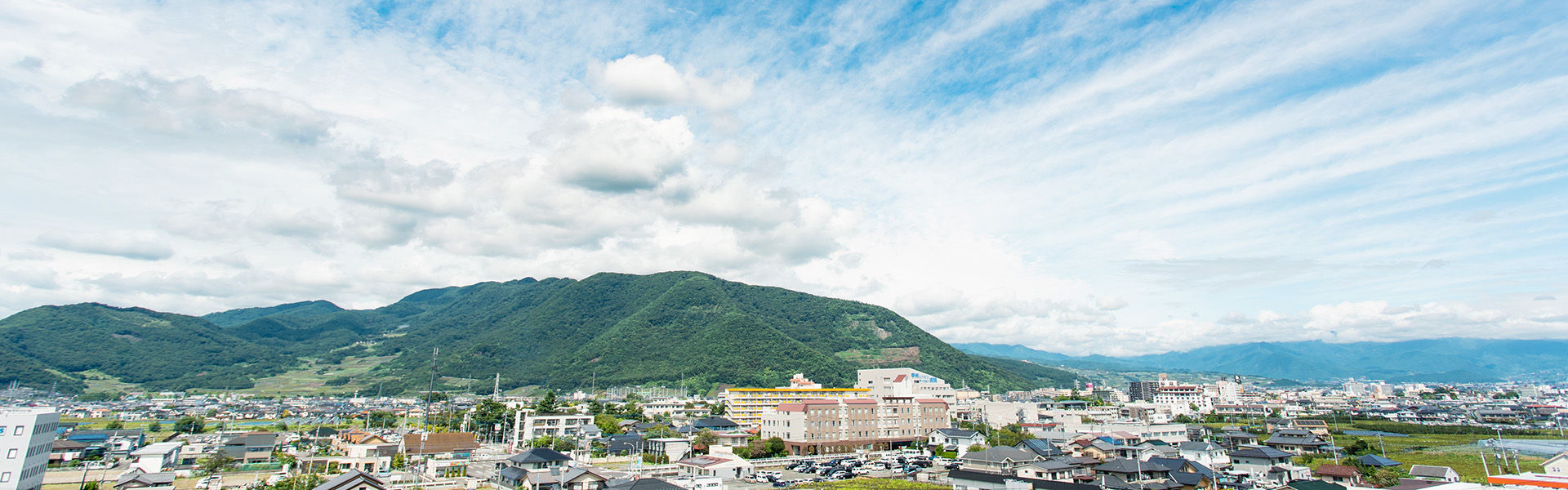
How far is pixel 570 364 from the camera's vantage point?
6230 inches

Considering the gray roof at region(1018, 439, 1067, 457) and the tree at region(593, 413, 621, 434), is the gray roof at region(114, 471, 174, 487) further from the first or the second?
the gray roof at region(1018, 439, 1067, 457)

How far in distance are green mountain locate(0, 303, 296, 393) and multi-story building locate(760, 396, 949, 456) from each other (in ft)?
517

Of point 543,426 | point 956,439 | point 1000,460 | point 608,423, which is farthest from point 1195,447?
point 543,426

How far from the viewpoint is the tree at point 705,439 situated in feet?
181

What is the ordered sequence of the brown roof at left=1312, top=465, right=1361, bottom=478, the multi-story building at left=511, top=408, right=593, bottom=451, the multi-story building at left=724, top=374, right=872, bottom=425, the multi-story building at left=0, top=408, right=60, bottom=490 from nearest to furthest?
the multi-story building at left=0, top=408, right=60, bottom=490 → the brown roof at left=1312, top=465, right=1361, bottom=478 → the multi-story building at left=511, top=408, right=593, bottom=451 → the multi-story building at left=724, top=374, right=872, bottom=425

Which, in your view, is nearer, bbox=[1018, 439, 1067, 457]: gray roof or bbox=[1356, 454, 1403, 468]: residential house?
bbox=[1356, 454, 1403, 468]: residential house

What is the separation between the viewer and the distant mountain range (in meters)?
140

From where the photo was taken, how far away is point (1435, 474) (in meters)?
35.9

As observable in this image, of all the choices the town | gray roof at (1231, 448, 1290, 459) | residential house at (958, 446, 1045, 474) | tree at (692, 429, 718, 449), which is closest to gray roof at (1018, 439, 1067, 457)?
the town

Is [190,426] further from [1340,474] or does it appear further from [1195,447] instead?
[1340,474]

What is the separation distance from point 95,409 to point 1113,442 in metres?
135

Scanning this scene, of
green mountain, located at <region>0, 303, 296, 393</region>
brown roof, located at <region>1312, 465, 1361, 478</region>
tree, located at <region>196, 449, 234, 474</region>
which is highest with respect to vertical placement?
green mountain, located at <region>0, 303, 296, 393</region>

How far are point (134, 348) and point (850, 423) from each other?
644 ft

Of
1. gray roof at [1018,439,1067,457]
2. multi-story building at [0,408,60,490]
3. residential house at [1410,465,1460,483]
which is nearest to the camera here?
multi-story building at [0,408,60,490]
